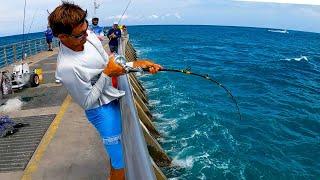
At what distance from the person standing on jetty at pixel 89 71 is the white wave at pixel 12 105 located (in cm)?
825

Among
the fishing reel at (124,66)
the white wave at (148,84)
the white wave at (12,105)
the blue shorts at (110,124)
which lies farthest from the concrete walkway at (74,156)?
the white wave at (148,84)

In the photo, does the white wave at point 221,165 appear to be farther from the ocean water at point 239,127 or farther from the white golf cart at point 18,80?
the white golf cart at point 18,80

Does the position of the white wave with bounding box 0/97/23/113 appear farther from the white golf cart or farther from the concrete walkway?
the concrete walkway

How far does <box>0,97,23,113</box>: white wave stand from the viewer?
1099 cm

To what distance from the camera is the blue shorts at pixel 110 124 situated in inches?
141

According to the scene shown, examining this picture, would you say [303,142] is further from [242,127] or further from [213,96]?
[213,96]

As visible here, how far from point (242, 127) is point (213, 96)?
21.8ft

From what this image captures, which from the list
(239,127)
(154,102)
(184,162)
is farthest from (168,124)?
(154,102)

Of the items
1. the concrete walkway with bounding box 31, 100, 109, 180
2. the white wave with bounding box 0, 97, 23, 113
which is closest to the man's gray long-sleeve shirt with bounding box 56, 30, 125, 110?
the concrete walkway with bounding box 31, 100, 109, 180

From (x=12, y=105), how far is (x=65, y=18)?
914 cm

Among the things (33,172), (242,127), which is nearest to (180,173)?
(33,172)

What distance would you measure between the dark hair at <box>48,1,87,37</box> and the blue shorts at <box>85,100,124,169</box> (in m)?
0.84

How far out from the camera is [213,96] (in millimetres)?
22406

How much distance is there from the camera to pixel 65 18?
3121 mm
